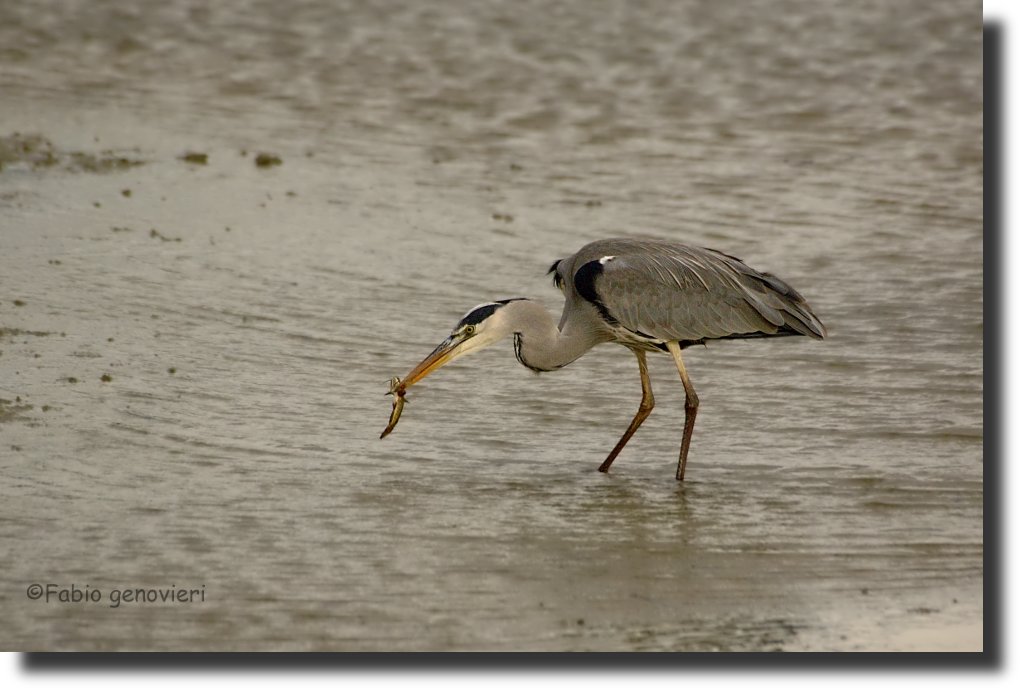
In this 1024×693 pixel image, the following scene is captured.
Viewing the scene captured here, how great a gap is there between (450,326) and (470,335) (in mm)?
2205

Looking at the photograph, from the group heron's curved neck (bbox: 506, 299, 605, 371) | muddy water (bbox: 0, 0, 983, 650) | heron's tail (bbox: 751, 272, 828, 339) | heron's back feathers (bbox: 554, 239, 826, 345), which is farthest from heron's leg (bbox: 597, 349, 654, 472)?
heron's tail (bbox: 751, 272, 828, 339)

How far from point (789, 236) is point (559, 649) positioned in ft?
23.5

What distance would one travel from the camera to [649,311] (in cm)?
818

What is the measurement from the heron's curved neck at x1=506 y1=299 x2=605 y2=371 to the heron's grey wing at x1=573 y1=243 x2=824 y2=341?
24 cm

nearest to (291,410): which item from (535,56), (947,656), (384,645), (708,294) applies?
(708,294)

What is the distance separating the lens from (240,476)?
24.0 feet

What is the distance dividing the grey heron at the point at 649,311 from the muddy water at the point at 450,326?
545mm

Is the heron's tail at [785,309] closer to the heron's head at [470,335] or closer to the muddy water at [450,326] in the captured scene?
the muddy water at [450,326]

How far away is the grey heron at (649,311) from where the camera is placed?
26.8 ft

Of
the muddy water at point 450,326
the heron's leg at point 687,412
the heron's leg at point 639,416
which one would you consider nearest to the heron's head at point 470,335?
the muddy water at point 450,326

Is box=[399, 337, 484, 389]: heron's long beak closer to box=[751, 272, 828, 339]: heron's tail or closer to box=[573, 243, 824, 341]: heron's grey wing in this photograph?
box=[573, 243, 824, 341]: heron's grey wing

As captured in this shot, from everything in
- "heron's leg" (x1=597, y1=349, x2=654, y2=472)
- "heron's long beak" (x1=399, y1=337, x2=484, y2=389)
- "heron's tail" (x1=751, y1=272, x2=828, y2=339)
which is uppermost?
"heron's tail" (x1=751, y1=272, x2=828, y2=339)

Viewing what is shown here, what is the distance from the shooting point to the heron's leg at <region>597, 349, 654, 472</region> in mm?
7949

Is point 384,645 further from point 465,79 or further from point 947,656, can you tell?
point 465,79
